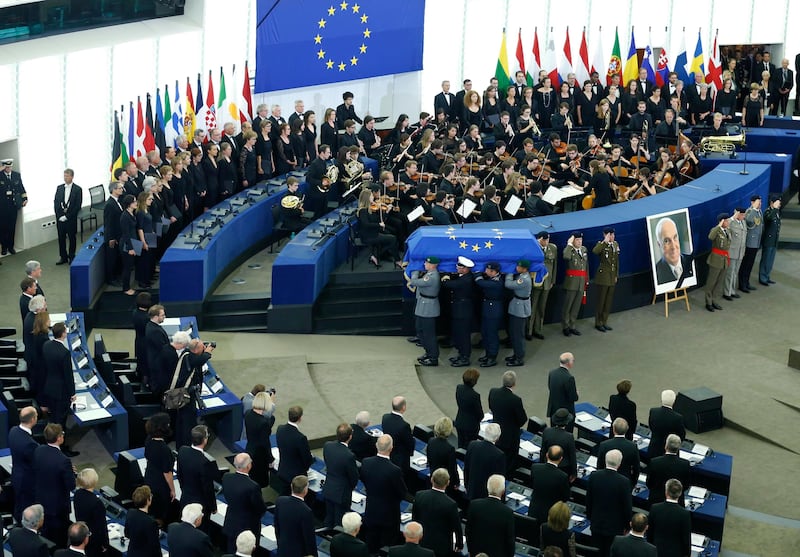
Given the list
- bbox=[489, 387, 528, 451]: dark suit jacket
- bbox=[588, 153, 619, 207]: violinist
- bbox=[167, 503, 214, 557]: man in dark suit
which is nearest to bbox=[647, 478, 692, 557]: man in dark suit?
bbox=[489, 387, 528, 451]: dark suit jacket

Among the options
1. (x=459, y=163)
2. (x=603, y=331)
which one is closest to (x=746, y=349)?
(x=603, y=331)

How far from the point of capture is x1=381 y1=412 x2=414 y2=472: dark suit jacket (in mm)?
14172

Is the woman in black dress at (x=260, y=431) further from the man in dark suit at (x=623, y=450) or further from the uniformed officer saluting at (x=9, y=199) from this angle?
the uniformed officer saluting at (x=9, y=199)

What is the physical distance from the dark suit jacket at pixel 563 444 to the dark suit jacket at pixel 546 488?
641 millimetres

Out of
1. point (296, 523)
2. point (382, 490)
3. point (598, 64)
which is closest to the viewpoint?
point (296, 523)

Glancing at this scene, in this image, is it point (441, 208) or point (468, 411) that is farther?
point (441, 208)

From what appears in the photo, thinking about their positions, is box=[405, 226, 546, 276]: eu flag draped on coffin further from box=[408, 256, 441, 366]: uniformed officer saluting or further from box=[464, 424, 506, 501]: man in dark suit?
box=[464, 424, 506, 501]: man in dark suit

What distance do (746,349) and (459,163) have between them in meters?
5.92

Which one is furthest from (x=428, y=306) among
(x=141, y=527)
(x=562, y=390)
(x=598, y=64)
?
(x=598, y=64)

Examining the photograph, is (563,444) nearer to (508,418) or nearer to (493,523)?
(508,418)

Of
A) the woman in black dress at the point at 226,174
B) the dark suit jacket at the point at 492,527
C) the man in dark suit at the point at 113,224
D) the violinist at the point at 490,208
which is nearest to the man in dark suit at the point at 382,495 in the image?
the dark suit jacket at the point at 492,527

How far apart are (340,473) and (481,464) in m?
1.47

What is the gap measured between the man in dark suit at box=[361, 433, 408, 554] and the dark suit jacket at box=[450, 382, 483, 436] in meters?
2.29

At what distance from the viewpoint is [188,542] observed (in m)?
11.5
